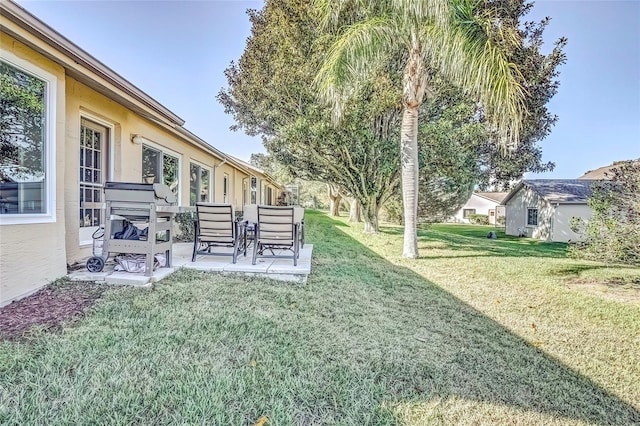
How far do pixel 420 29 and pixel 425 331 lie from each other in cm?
714

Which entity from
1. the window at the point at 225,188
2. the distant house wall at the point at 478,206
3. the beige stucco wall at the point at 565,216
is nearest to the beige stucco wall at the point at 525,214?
the beige stucco wall at the point at 565,216

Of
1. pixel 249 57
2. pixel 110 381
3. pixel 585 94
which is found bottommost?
pixel 110 381

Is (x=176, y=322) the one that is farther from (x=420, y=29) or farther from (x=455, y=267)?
(x=420, y=29)

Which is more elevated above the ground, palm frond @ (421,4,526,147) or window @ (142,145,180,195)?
palm frond @ (421,4,526,147)

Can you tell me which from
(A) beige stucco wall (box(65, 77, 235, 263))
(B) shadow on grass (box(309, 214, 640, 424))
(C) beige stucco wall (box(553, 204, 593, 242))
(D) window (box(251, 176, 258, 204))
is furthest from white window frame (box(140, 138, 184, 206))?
(C) beige stucco wall (box(553, 204, 593, 242))

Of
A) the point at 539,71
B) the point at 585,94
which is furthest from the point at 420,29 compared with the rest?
the point at 585,94

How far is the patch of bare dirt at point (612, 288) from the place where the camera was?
6.45 m

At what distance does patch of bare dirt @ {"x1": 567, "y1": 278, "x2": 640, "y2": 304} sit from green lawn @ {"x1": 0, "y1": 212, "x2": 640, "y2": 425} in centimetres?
95

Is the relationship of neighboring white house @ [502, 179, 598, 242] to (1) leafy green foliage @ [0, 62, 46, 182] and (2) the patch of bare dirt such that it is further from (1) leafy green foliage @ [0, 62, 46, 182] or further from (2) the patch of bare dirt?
(1) leafy green foliage @ [0, 62, 46, 182]

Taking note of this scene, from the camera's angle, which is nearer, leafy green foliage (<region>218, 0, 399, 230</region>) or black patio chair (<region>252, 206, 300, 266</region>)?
black patio chair (<region>252, 206, 300, 266</region>)

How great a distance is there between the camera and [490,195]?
4984 cm

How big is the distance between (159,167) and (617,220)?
35.4 ft

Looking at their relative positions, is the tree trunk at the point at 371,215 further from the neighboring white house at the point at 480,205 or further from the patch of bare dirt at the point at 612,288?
the neighboring white house at the point at 480,205

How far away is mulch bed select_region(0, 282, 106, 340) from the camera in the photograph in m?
3.24
